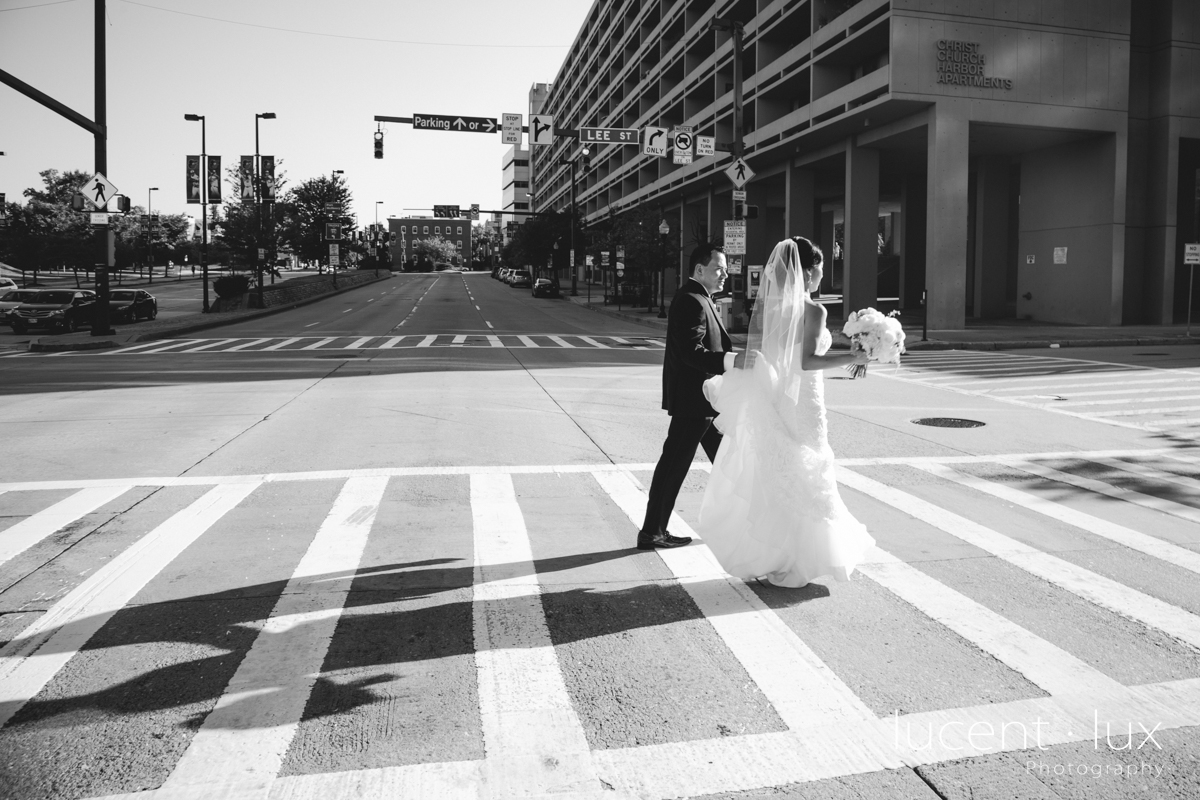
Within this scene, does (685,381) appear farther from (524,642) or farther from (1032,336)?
(1032,336)

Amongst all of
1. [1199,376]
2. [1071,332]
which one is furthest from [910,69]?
[1199,376]

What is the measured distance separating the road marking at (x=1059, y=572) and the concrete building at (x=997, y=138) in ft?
81.2

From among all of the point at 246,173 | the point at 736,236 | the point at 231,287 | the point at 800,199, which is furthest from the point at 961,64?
the point at 246,173

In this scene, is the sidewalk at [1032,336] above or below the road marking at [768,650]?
above

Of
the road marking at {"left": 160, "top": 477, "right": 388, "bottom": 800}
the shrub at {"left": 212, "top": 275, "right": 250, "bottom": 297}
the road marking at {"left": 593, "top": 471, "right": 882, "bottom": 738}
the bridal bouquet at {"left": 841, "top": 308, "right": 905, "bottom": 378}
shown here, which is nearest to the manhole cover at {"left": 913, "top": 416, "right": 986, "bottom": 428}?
the bridal bouquet at {"left": 841, "top": 308, "right": 905, "bottom": 378}

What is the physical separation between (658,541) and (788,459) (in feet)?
4.54

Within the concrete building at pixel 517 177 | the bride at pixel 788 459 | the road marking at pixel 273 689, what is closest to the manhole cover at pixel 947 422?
the bride at pixel 788 459

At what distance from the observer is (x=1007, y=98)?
30.4m

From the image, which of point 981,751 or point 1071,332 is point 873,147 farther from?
point 981,751

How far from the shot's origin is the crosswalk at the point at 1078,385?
12914 mm

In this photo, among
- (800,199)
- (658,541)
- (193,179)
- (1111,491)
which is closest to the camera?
(658,541)

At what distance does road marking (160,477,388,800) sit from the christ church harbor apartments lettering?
2881 cm

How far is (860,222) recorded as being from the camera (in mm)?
35062

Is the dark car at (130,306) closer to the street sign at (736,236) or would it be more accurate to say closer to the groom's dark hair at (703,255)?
the street sign at (736,236)
